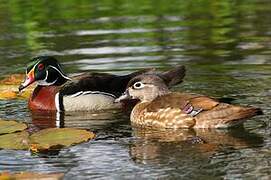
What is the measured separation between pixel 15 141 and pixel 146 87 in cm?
200

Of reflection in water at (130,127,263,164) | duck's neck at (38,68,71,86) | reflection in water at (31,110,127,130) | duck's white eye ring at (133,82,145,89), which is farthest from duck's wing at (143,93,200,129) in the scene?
duck's neck at (38,68,71,86)

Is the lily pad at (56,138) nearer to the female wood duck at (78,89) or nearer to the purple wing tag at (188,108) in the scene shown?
the purple wing tag at (188,108)

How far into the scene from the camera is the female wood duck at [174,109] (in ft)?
33.1

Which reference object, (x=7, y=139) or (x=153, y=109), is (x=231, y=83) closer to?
(x=153, y=109)

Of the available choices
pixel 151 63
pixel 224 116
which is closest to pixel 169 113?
pixel 224 116

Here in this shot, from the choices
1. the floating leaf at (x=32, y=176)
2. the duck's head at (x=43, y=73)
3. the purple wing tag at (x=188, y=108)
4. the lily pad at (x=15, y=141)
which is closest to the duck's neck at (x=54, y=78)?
the duck's head at (x=43, y=73)

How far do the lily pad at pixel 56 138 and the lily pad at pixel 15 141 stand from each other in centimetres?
8

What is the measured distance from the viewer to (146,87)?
11.2 m

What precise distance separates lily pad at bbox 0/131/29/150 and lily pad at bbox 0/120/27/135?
103 millimetres

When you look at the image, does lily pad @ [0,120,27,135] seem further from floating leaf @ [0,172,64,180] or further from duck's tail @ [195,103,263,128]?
duck's tail @ [195,103,263,128]

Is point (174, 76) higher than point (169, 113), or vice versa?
point (174, 76)

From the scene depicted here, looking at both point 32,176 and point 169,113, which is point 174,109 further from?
point 32,176

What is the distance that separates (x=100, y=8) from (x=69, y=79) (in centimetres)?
965

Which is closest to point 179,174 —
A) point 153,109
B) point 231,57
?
point 153,109
